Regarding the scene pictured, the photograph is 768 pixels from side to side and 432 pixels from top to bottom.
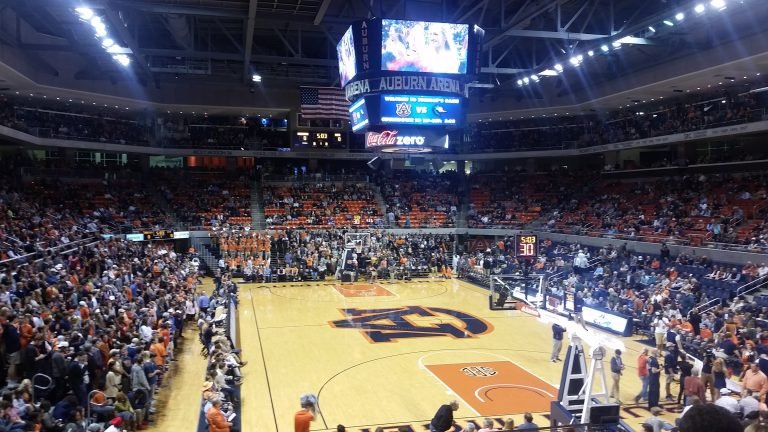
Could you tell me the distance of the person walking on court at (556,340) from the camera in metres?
15.2

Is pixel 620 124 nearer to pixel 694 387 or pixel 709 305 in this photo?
pixel 709 305

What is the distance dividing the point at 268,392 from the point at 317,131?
2988cm

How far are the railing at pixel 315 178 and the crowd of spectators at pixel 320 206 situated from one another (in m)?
0.29

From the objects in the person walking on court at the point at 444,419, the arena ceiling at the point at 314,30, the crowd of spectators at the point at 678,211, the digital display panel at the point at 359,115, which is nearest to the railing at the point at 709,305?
the crowd of spectators at the point at 678,211

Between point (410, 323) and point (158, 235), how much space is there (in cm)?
1719

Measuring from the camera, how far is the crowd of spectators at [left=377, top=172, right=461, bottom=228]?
124ft

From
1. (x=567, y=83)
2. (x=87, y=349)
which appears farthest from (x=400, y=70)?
(x=567, y=83)

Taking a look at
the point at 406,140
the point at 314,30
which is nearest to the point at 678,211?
the point at 406,140

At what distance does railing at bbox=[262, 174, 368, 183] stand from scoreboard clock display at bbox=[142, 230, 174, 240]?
31.0 feet

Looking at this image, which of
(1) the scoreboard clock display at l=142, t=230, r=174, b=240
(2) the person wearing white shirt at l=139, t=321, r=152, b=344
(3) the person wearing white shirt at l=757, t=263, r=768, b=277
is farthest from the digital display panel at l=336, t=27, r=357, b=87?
(1) the scoreboard clock display at l=142, t=230, r=174, b=240

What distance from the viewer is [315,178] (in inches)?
1596

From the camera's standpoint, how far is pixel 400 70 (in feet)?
60.8

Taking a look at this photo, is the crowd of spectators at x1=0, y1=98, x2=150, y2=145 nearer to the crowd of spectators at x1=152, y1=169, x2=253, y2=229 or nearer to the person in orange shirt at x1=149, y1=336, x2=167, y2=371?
the crowd of spectators at x1=152, y1=169, x2=253, y2=229

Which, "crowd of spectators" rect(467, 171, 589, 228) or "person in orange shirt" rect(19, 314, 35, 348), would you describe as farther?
"crowd of spectators" rect(467, 171, 589, 228)
